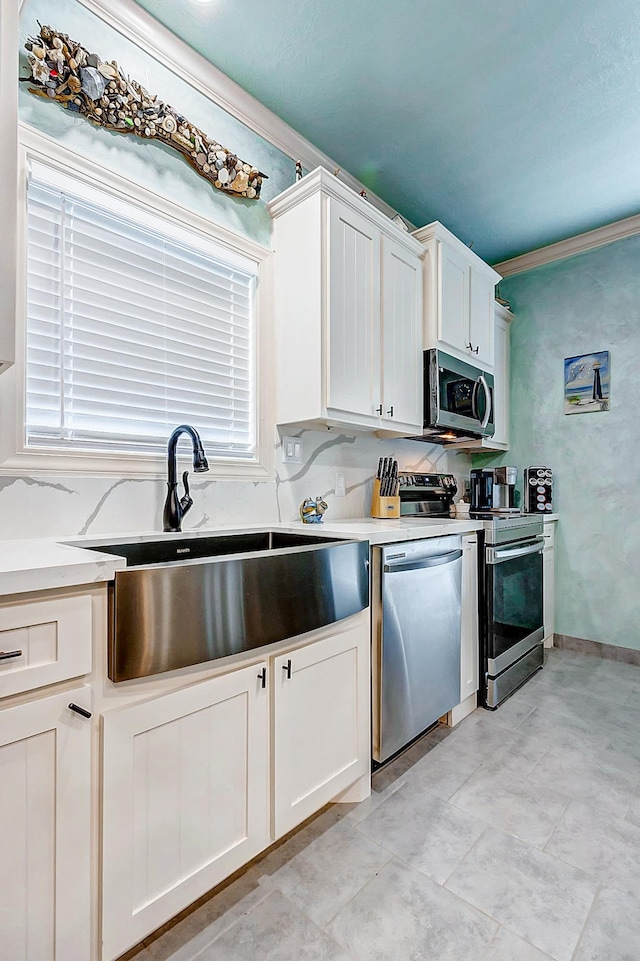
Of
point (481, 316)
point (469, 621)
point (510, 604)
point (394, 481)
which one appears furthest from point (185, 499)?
point (481, 316)

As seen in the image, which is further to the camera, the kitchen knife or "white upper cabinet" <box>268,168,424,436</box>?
the kitchen knife

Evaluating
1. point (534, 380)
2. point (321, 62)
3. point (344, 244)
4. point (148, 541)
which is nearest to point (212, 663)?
point (148, 541)

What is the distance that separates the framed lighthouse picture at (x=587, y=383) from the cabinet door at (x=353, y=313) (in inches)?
73.0

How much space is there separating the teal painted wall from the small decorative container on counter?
210cm

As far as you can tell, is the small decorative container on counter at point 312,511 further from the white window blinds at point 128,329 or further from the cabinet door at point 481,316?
the cabinet door at point 481,316

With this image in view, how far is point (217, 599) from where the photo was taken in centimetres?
117

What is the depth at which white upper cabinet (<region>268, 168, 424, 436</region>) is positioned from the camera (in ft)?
6.72

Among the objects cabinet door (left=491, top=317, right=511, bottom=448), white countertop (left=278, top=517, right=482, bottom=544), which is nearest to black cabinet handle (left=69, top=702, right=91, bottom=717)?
white countertop (left=278, top=517, right=482, bottom=544)

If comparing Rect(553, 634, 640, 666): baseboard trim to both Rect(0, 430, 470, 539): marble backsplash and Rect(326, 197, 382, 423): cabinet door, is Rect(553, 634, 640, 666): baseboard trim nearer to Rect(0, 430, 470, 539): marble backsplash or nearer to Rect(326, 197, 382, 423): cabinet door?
Rect(0, 430, 470, 539): marble backsplash

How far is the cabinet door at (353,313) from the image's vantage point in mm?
2070

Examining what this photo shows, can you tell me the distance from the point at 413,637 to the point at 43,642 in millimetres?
1409

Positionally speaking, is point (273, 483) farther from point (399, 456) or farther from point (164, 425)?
point (399, 456)

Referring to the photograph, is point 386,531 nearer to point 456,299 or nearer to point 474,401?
point 474,401

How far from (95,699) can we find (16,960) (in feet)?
1.53
